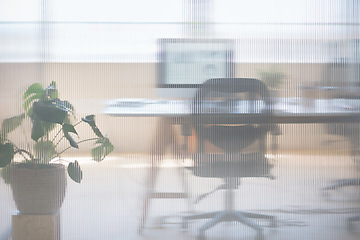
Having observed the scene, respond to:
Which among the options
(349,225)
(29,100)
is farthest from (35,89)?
(349,225)

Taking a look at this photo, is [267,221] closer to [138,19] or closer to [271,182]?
[271,182]

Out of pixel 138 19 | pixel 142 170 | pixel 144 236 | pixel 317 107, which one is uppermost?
pixel 138 19

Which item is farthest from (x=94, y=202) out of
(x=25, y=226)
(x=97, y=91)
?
(x=97, y=91)

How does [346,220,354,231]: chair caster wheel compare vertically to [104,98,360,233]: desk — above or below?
below

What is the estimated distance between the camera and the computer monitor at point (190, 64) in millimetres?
1796

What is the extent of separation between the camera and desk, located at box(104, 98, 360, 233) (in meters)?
1.80

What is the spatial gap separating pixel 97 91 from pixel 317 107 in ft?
3.13

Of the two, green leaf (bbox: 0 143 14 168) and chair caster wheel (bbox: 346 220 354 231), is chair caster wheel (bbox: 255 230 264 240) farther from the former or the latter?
green leaf (bbox: 0 143 14 168)

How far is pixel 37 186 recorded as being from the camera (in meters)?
1.71

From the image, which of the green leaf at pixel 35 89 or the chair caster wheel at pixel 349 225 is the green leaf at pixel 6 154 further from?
the chair caster wheel at pixel 349 225

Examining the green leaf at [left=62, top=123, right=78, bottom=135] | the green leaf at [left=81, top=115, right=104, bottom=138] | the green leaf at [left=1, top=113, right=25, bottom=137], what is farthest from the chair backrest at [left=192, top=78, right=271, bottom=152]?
the green leaf at [left=1, top=113, right=25, bottom=137]

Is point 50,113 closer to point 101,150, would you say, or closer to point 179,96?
point 101,150

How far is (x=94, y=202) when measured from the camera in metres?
1.83

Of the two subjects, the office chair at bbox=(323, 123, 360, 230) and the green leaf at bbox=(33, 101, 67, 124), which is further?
the office chair at bbox=(323, 123, 360, 230)
